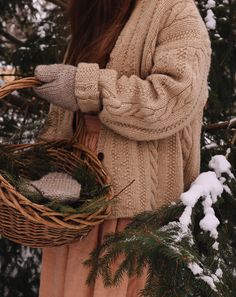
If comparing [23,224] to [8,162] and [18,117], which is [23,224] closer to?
[8,162]

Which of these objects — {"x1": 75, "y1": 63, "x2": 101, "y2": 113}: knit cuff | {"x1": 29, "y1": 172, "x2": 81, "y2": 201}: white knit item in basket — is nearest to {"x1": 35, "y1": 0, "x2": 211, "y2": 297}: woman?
{"x1": 75, "y1": 63, "x2": 101, "y2": 113}: knit cuff

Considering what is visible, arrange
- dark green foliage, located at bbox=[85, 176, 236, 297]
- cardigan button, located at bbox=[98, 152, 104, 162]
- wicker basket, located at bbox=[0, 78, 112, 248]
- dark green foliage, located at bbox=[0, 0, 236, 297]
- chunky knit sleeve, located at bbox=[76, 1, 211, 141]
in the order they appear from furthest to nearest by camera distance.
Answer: dark green foliage, located at bbox=[0, 0, 236, 297] < cardigan button, located at bbox=[98, 152, 104, 162] < chunky knit sleeve, located at bbox=[76, 1, 211, 141] < wicker basket, located at bbox=[0, 78, 112, 248] < dark green foliage, located at bbox=[85, 176, 236, 297]

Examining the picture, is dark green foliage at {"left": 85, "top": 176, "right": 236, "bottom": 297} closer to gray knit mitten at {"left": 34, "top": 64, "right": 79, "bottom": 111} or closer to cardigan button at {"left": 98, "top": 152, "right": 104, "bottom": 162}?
cardigan button at {"left": 98, "top": 152, "right": 104, "bottom": 162}

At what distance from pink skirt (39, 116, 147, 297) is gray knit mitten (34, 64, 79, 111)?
142mm

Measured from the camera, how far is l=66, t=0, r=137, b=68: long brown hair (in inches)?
56.1

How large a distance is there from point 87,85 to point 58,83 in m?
0.07

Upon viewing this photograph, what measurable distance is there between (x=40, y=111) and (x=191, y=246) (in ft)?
4.95

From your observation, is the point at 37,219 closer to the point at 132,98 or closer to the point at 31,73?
the point at 132,98

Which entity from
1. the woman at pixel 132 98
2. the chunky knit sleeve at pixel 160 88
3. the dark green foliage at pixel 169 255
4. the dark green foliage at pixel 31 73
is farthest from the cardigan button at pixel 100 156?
the dark green foliage at pixel 31 73

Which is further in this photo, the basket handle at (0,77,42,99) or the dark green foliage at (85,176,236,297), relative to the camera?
the basket handle at (0,77,42,99)

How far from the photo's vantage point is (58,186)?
1344 millimetres

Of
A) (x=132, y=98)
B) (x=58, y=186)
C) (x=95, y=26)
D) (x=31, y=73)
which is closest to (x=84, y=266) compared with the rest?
(x=58, y=186)

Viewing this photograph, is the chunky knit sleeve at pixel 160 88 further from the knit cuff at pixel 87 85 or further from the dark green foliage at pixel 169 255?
the dark green foliage at pixel 169 255

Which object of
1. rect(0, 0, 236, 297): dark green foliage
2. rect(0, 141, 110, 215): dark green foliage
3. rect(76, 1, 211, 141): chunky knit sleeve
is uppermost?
rect(76, 1, 211, 141): chunky knit sleeve
